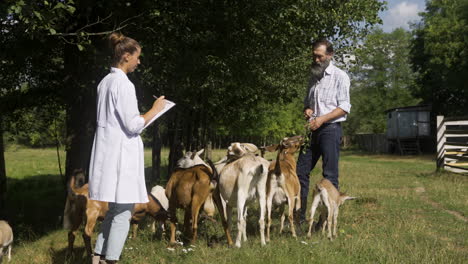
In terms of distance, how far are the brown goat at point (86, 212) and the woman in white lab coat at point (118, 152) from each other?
4.92 feet

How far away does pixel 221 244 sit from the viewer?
21.2ft

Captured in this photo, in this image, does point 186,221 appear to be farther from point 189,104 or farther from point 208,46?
point 189,104

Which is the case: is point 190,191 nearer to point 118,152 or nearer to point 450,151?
point 118,152

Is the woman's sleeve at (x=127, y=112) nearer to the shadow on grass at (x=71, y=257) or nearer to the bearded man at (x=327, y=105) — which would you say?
the shadow on grass at (x=71, y=257)

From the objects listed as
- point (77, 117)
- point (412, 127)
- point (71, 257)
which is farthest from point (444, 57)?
point (71, 257)

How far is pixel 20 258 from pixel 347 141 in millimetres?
68953

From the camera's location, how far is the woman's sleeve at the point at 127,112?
172 inches

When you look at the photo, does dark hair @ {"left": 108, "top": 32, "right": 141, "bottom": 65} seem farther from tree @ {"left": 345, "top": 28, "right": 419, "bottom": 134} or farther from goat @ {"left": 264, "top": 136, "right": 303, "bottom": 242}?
tree @ {"left": 345, "top": 28, "right": 419, "bottom": 134}

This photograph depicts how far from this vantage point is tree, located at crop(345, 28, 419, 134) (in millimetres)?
70062

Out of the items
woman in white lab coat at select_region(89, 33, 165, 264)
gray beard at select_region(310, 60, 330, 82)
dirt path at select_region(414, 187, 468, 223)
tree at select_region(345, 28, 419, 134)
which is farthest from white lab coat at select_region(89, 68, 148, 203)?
tree at select_region(345, 28, 419, 134)

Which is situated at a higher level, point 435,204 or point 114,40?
point 114,40

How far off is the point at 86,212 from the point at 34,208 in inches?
369

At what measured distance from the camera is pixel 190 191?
265 inches

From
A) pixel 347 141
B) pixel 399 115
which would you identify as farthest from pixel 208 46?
pixel 347 141
